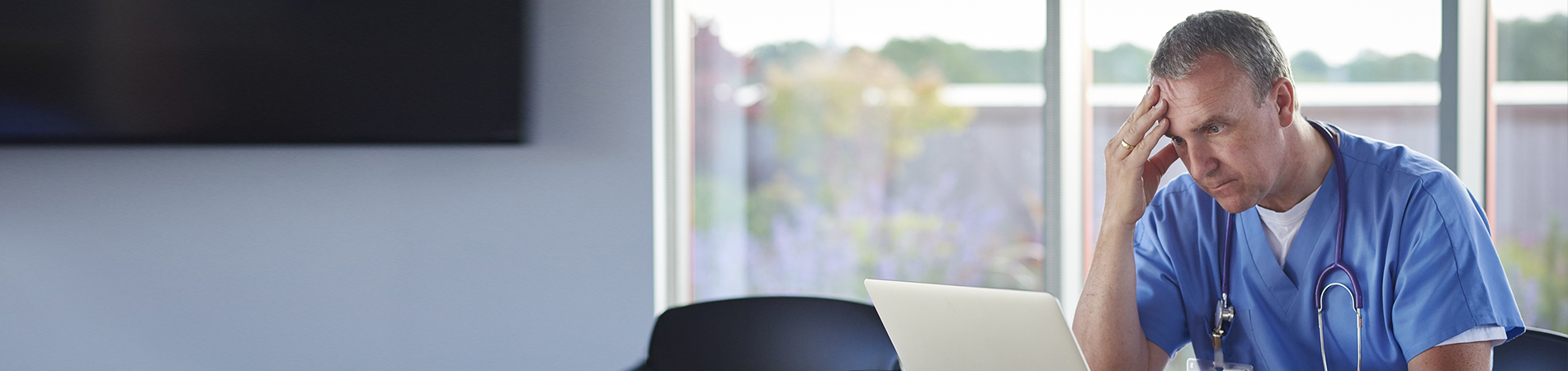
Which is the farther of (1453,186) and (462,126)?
(462,126)

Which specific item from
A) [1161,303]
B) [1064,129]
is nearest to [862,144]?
[1064,129]

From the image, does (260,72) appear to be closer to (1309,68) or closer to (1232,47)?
(1232,47)

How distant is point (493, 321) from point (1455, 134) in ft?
7.87

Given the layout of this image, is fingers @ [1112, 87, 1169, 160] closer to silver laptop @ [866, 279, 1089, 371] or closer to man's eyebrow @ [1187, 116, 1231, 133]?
man's eyebrow @ [1187, 116, 1231, 133]

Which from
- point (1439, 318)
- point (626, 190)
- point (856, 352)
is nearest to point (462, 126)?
point (626, 190)

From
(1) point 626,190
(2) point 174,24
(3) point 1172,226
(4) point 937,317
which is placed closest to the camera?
(4) point 937,317

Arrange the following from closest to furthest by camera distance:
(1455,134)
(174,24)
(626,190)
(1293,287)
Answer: (1293,287) < (1455,134) < (174,24) < (626,190)

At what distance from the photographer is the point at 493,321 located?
2.43m

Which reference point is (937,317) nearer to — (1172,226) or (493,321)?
(1172,226)

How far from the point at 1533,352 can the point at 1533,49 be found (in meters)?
1.08

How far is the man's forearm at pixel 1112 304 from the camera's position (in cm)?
143

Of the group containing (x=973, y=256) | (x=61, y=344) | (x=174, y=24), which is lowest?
(x=61, y=344)

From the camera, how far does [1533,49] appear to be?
6.47 feet

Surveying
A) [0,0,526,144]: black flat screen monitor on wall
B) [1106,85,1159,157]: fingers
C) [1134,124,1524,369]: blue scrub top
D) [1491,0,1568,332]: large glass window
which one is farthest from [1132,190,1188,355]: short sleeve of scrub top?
[0,0,526,144]: black flat screen monitor on wall
